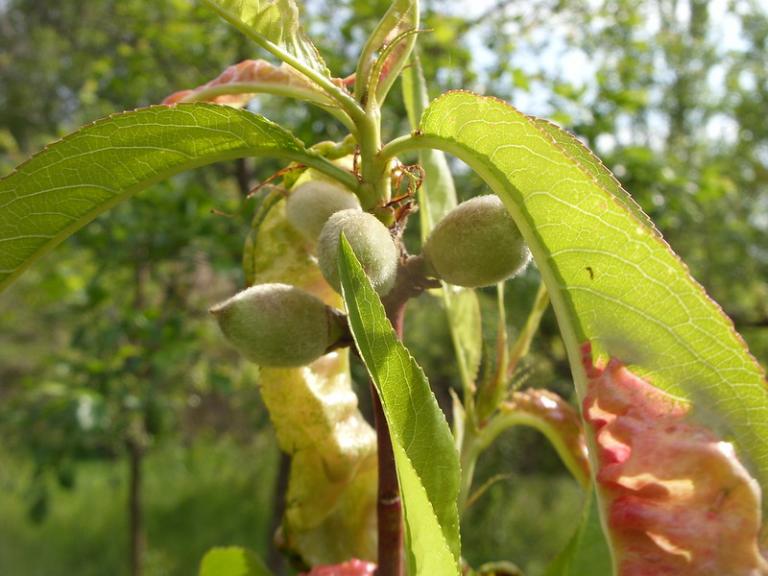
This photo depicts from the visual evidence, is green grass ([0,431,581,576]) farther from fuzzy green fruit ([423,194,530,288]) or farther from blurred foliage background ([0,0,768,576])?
fuzzy green fruit ([423,194,530,288])

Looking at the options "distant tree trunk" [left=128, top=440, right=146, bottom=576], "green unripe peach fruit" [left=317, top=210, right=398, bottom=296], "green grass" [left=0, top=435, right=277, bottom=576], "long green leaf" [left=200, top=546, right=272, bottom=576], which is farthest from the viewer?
"green grass" [left=0, top=435, right=277, bottom=576]

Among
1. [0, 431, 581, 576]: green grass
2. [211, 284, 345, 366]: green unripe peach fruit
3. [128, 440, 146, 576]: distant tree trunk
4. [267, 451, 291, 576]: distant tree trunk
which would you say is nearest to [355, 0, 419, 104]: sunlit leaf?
[211, 284, 345, 366]: green unripe peach fruit

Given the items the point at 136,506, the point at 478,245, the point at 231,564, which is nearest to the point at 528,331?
the point at 478,245

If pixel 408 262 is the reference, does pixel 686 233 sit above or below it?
above

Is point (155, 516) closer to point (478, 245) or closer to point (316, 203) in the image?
point (316, 203)

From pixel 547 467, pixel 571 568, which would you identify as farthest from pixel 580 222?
pixel 547 467

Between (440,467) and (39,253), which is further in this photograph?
(39,253)

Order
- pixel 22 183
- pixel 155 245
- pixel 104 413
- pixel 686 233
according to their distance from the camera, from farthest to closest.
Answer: pixel 686 233
pixel 155 245
pixel 104 413
pixel 22 183

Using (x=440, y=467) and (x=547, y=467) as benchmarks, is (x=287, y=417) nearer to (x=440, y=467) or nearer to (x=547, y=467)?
(x=440, y=467)
